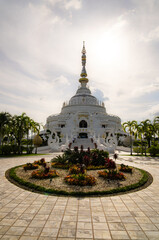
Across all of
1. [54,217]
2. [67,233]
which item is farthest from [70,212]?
[67,233]

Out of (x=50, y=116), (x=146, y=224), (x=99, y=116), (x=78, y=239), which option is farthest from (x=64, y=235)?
(x=50, y=116)

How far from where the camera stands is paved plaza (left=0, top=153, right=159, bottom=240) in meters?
4.38

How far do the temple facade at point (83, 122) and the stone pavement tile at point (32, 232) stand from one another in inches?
1174

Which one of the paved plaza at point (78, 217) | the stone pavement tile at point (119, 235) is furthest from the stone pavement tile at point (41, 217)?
the stone pavement tile at point (119, 235)

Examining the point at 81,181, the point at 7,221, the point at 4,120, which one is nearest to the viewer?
the point at 7,221

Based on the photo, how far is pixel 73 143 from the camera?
39.2 meters

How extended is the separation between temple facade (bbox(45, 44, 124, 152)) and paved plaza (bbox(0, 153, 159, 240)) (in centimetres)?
2763

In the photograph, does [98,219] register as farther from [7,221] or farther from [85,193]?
[7,221]

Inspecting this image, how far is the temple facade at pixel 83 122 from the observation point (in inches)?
1683

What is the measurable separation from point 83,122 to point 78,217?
5135 centimetres

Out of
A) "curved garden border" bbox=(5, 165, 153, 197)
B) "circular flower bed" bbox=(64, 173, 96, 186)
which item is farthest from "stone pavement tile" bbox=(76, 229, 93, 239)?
"circular flower bed" bbox=(64, 173, 96, 186)

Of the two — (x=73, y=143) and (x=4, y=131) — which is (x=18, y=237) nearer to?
(x=4, y=131)

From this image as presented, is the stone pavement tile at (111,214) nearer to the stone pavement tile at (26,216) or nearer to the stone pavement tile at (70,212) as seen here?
the stone pavement tile at (70,212)

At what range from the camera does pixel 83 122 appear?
56562 mm
